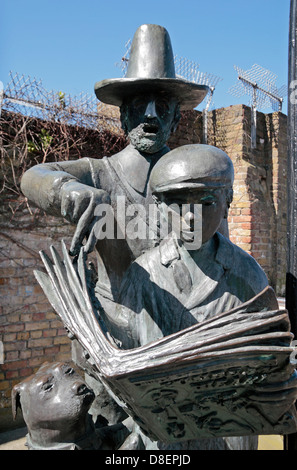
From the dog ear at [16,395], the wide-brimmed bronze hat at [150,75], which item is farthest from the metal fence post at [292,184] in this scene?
the dog ear at [16,395]

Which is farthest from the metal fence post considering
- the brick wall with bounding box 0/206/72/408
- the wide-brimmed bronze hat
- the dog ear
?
the brick wall with bounding box 0/206/72/408

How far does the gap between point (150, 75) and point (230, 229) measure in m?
3.46

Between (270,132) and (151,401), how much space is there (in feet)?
15.6

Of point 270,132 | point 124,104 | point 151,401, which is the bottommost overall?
point 151,401

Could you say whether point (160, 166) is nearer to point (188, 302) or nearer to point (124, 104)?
point (188, 302)

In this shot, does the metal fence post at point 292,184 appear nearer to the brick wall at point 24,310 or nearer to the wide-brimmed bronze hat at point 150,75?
the wide-brimmed bronze hat at point 150,75

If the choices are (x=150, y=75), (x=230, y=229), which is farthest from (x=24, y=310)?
(x=150, y=75)

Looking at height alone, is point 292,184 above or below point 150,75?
below

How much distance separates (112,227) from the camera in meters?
1.57

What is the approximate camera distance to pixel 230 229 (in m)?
4.77

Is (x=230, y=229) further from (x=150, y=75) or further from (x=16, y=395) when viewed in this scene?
(x=16, y=395)

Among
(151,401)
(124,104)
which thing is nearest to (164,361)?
(151,401)

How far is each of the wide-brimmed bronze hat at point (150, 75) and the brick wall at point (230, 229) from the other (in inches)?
87.6

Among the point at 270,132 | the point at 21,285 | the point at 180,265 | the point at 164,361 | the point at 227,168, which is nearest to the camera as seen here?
the point at 164,361
